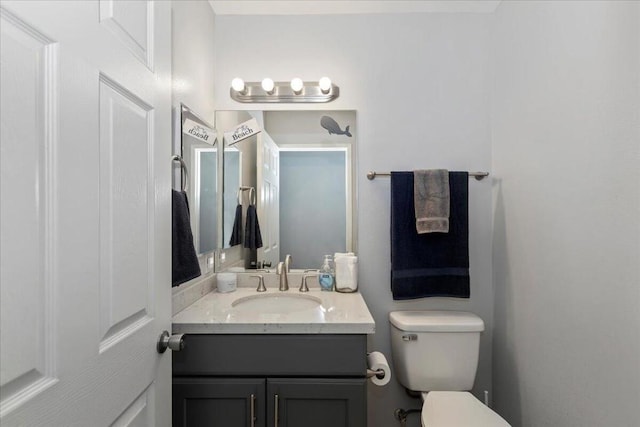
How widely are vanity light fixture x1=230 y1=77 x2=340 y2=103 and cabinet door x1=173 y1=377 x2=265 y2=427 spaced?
1326 millimetres

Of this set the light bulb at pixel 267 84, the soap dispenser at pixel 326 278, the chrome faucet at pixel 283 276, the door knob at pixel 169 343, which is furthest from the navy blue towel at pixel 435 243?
the door knob at pixel 169 343

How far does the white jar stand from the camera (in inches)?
65.1

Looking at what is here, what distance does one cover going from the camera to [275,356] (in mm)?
1180

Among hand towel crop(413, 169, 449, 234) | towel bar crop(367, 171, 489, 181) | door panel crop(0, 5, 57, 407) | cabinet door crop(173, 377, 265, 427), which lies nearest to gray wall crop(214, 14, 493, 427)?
towel bar crop(367, 171, 489, 181)

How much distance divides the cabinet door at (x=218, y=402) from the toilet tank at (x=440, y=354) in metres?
0.74

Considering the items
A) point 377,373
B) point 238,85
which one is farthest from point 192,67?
point 377,373

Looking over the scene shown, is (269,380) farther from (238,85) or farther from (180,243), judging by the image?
(238,85)

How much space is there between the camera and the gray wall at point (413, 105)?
179 centimetres

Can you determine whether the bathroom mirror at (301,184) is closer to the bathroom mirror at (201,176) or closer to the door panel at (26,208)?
the bathroom mirror at (201,176)

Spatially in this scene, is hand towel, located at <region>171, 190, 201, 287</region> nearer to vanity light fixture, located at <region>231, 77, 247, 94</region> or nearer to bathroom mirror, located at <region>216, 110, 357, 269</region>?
bathroom mirror, located at <region>216, 110, 357, 269</region>

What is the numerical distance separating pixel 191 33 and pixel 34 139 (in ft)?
3.92

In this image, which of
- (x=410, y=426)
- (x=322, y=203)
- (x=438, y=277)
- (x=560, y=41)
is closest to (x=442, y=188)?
(x=438, y=277)

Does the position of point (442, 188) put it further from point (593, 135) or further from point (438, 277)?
point (593, 135)

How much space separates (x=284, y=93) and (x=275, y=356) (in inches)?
50.1
